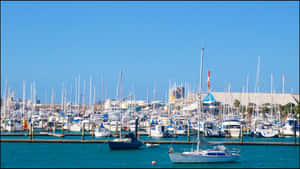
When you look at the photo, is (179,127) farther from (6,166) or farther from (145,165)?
(6,166)

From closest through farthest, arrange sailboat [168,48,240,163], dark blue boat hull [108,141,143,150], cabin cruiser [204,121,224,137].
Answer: sailboat [168,48,240,163], dark blue boat hull [108,141,143,150], cabin cruiser [204,121,224,137]

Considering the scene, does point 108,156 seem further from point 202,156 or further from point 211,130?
point 211,130

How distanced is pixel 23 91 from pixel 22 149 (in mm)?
42495

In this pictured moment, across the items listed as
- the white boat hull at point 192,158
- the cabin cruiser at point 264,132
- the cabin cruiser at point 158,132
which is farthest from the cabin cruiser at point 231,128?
the white boat hull at point 192,158

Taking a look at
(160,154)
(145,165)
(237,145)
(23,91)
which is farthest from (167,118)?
(145,165)

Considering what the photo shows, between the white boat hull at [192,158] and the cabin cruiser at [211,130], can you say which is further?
the cabin cruiser at [211,130]

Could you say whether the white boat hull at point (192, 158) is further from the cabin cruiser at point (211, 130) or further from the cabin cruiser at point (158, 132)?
the cabin cruiser at point (158, 132)

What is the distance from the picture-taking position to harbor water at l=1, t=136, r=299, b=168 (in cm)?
5097

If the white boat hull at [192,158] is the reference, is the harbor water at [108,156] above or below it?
below

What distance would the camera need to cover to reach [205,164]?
48.7 meters

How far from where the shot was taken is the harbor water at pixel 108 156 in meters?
51.0

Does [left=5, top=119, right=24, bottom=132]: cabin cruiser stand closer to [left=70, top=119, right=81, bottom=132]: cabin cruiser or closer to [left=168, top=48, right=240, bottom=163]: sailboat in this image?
[left=70, top=119, right=81, bottom=132]: cabin cruiser

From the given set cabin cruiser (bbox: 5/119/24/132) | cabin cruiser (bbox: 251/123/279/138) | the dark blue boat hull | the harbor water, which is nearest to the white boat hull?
the harbor water

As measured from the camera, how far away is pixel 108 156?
58.2m
